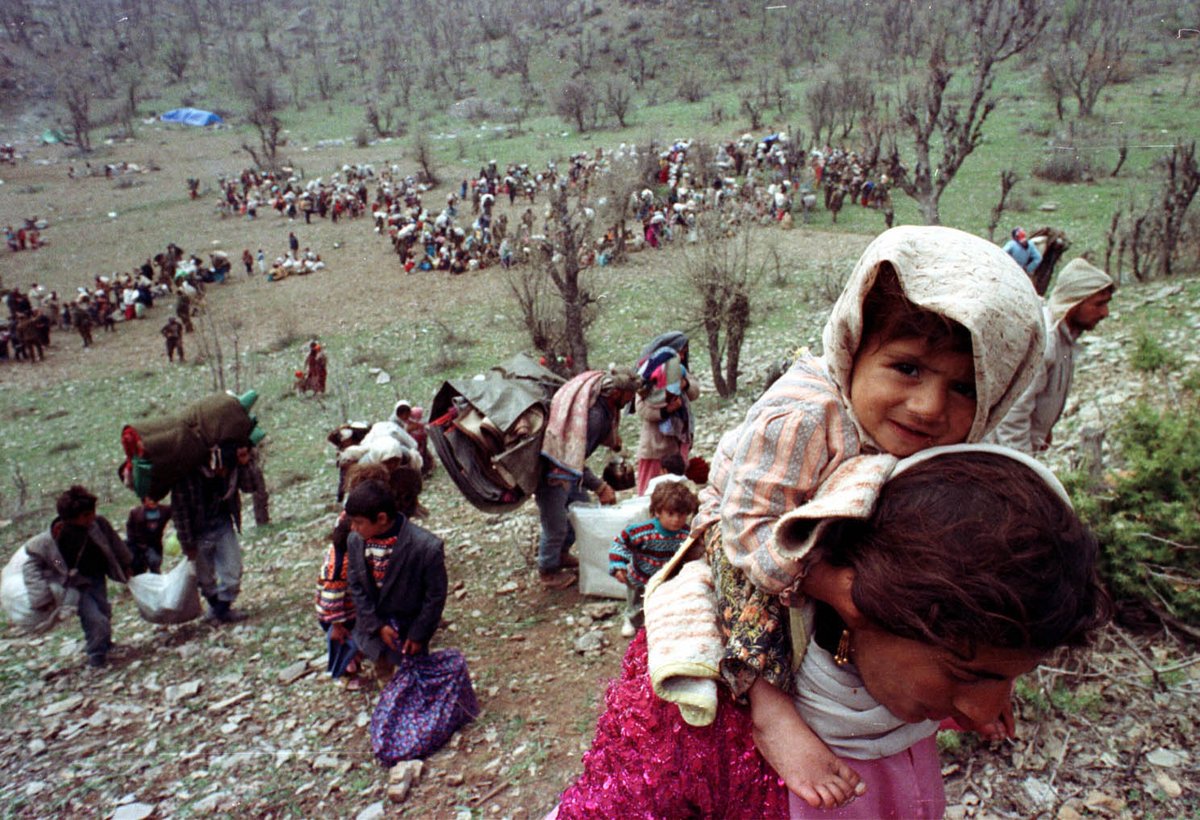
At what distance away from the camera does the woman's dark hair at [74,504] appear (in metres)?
5.03

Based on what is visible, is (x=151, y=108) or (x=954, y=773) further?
(x=151, y=108)

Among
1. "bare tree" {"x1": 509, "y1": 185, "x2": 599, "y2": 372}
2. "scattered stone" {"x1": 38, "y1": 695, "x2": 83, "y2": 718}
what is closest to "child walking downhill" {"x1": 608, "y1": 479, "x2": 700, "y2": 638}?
"scattered stone" {"x1": 38, "y1": 695, "x2": 83, "y2": 718}

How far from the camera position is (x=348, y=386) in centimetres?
1406

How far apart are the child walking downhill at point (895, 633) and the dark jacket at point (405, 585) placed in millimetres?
2582

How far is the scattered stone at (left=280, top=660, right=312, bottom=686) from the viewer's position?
192 inches

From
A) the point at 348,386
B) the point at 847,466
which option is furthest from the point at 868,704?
the point at 348,386

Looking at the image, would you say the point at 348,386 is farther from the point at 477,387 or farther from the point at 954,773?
the point at 954,773

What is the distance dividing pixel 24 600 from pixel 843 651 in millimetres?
5799

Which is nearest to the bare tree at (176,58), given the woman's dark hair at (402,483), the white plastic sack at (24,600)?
the white plastic sack at (24,600)

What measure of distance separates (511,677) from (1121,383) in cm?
594

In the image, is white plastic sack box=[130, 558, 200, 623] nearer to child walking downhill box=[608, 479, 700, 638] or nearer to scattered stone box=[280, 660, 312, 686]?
scattered stone box=[280, 660, 312, 686]

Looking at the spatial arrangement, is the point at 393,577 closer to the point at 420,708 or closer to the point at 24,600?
the point at 420,708

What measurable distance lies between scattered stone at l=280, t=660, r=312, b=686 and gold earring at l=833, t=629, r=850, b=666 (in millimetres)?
4589

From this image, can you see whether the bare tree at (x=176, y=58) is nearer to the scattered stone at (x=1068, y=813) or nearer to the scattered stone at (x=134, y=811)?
the scattered stone at (x=134, y=811)
